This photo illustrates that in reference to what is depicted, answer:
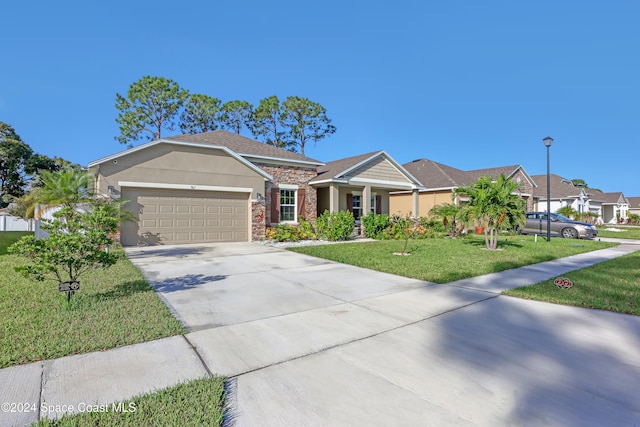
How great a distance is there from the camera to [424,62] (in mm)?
20922

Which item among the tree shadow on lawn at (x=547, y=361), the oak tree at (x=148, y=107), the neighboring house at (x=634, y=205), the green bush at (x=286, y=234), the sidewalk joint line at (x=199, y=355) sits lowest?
the tree shadow on lawn at (x=547, y=361)

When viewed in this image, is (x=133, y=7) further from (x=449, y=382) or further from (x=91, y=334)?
(x=449, y=382)

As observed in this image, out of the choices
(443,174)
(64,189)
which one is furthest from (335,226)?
(443,174)

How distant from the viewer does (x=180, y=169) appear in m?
12.6

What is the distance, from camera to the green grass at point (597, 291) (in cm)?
491

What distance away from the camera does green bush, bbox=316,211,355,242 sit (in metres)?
14.4

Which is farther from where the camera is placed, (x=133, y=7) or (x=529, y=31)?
(x=529, y=31)

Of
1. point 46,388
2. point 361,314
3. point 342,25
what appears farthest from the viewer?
point 342,25

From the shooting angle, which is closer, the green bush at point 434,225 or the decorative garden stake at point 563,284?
the decorative garden stake at point 563,284

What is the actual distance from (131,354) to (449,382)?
3108 millimetres

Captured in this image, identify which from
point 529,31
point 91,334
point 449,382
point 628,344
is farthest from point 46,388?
point 529,31

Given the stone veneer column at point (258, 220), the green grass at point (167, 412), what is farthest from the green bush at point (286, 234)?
the green grass at point (167, 412)

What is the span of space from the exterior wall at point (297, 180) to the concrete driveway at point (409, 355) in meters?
10.1

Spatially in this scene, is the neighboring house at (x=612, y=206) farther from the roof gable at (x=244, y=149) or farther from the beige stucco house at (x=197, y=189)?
the beige stucco house at (x=197, y=189)
